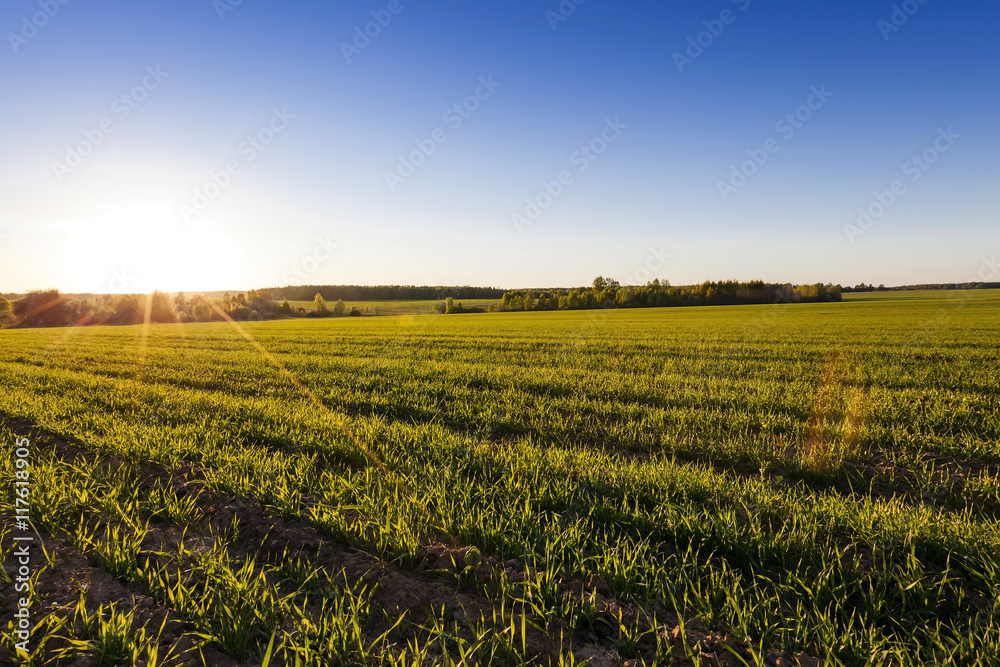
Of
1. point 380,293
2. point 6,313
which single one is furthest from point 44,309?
point 380,293

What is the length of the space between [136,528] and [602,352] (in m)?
14.9

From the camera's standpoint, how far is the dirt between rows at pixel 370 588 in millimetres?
2551

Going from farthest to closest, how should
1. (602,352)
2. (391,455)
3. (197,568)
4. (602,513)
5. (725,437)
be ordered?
(602,352) → (725,437) → (391,455) → (602,513) → (197,568)

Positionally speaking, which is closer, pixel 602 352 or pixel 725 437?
pixel 725 437

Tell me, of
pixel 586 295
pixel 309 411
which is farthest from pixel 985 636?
pixel 586 295

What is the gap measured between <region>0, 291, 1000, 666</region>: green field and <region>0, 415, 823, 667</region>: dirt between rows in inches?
0.6

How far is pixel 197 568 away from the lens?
319 cm

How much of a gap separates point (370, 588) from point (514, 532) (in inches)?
44.7

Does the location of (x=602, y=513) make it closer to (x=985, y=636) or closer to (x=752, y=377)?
(x=985, y=636)

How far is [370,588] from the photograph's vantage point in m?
3.16

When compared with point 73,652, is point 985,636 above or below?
above

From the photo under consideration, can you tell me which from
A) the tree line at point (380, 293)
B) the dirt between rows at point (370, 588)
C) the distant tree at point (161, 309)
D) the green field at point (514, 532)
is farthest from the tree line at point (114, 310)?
the dirt between rows at point (370, 588)

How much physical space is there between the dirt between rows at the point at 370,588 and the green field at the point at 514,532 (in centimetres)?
2

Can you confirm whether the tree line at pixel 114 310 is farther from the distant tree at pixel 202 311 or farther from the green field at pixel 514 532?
the green field at pixel 514 532
